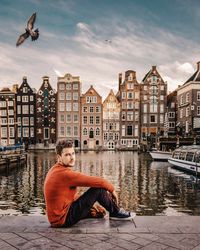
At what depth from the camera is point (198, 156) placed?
24297mm

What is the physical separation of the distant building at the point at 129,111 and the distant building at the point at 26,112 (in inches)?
888

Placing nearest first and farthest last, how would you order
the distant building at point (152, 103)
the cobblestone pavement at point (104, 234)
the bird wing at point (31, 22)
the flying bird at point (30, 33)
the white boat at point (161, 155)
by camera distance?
the cobblestone pavement at point (104, 234) → the flying bird at point (30, 33) → the bird wing at point (31, 22) → the white boat at point (161, 155) → the distant building at point (152, 103)

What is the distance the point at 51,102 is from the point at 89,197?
226 ft

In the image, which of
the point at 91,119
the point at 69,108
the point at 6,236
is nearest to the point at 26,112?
the point at 69,108

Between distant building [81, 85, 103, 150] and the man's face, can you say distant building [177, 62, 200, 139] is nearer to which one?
distant building [81, 85, 103, 150]

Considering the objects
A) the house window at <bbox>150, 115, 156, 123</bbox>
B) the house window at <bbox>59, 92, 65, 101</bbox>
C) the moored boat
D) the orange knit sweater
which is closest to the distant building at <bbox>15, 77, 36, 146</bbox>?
the house window at <bbox>59, 92, 65, 101</bbox>

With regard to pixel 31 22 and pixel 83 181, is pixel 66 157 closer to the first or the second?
pixel 83 181

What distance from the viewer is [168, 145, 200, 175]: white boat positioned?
23.8 metres

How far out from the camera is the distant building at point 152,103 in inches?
2709

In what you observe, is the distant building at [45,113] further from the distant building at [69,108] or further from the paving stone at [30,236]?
the paving stone at [30,236]

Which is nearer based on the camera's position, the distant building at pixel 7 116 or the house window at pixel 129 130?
the house window at pixel 129 130

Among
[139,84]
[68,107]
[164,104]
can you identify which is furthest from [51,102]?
[164,104]

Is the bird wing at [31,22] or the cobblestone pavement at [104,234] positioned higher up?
the bird wing at [31,22]

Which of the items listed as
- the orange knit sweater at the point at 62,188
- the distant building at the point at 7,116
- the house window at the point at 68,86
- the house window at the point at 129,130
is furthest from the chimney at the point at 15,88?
the orange knit sweater at the point at 62,188
